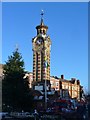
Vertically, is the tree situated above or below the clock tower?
below

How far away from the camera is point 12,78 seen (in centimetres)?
3600

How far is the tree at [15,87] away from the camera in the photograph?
34469mm

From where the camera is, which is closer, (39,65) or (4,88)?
(4,88)

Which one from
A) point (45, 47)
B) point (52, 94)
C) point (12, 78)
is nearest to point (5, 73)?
point (12, 78)

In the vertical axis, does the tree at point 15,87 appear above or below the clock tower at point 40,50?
below

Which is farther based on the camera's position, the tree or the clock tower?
the clock tower

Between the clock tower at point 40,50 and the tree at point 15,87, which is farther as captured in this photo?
the clock tower at point 40,50

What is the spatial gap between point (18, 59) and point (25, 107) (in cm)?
587

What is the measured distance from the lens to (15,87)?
35.1 m

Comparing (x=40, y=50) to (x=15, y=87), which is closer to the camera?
(x=15, y=87)

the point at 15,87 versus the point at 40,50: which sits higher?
the point at 40,50

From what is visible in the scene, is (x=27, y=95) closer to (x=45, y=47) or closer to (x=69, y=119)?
(x=69, y=119)

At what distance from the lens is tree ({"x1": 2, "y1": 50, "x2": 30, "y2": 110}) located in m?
34.5

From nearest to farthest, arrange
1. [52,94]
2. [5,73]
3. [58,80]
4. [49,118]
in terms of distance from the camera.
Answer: [49,118] → [5,73] → [52,94] → [58,80]
